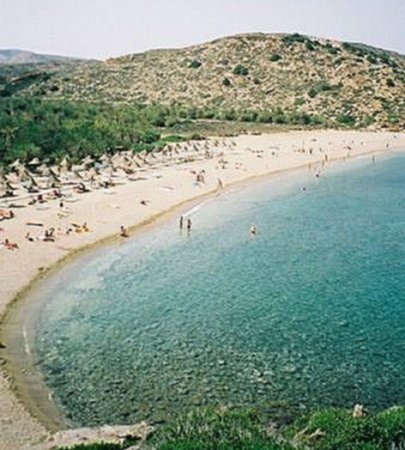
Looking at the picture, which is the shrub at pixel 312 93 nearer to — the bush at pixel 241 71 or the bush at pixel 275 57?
the bush at pixel 241 71

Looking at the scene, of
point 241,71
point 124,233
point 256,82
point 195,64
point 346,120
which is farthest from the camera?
point 195,64

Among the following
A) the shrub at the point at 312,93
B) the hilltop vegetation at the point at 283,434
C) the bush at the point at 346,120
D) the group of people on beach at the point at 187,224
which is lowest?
the hilltop vegetation at the point at 283,434

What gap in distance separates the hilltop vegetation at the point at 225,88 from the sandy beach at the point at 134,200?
37.1 ft

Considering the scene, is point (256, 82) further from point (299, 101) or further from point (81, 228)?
point (81, 228)

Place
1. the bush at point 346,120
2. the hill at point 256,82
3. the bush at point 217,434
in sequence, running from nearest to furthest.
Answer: the bush at point 217,434, the bush at point 346,120, the hill at point 256,82

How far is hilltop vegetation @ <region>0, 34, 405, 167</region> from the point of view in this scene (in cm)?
9514

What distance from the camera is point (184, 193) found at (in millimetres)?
56344

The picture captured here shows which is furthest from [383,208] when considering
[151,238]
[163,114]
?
[163,114]

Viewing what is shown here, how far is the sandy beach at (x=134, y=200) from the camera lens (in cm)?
2752

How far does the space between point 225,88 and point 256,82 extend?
20.8 ft

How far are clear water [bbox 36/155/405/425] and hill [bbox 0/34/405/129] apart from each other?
69.7m

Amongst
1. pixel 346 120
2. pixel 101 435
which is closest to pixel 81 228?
pixel 101 435

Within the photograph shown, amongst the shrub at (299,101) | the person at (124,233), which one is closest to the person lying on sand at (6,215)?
the person at (124,233)

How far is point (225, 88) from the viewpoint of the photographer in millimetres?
125000
